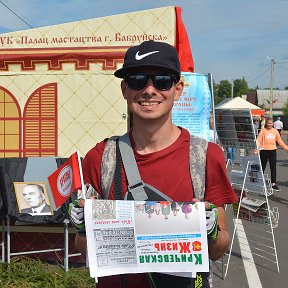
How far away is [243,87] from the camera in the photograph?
11450 cm

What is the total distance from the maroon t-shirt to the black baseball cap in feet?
1.17

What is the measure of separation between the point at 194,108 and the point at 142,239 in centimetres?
430

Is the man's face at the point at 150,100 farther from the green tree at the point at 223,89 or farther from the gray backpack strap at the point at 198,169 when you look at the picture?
the green tree at the point at 223,89

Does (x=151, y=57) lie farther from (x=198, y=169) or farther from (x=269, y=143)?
(x=269, y=143)

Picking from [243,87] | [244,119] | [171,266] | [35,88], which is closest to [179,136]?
[171,266]

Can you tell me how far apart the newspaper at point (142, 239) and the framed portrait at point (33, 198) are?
3.16 metres

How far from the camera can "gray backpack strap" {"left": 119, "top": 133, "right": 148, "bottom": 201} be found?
1.83 meters

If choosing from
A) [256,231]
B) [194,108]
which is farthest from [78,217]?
[256,231]

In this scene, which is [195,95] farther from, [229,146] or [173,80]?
[173,80]

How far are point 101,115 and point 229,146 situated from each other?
1802 millimetres

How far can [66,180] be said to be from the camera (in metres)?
2.12

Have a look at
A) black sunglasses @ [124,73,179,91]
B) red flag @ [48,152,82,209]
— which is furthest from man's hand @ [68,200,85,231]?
black sunglasses @ [124,73,179,91]

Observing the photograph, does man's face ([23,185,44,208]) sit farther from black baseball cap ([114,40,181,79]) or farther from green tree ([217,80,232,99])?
green tree ([217,80,232,99])

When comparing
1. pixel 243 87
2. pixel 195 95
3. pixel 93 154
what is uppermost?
pixel 243 87
